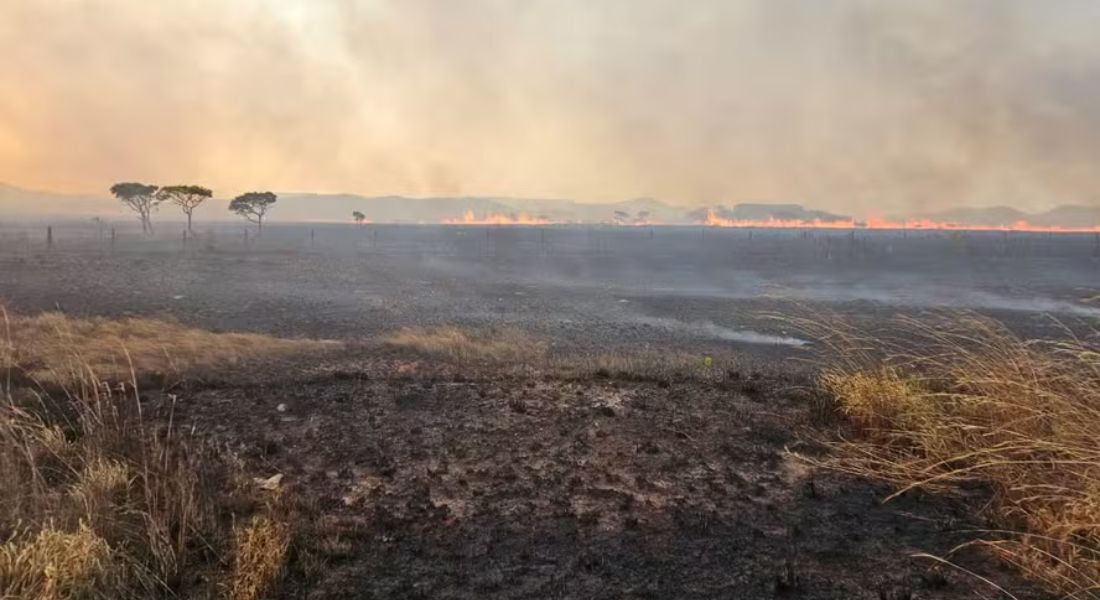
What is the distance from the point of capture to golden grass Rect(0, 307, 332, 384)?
905 cm

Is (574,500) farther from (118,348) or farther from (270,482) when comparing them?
(118,348)

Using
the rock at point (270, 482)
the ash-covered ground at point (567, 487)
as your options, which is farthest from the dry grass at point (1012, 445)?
the rock at point (270, 482)

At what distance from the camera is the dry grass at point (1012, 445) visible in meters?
3.65

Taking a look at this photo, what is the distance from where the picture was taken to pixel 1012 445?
3.78 metres

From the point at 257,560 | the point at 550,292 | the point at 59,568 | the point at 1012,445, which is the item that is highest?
the point at 1012,445

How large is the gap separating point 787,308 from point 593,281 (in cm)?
1486

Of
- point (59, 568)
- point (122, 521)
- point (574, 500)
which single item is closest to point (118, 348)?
point (122, 521)

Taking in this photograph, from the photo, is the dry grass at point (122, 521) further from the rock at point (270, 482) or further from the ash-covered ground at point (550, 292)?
the ash-covered ground at point (550, 292)

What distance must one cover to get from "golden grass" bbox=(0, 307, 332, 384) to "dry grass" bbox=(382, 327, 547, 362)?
81.7 inches

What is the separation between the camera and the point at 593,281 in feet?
138

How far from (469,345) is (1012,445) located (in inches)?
486

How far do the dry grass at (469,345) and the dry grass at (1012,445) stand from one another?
7839 mm

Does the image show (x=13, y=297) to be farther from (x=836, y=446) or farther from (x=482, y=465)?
(x=836, y=446)

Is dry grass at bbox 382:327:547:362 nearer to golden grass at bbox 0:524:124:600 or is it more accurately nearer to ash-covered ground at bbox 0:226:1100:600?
ash-covered ground at bbox 0:226:1100:600
